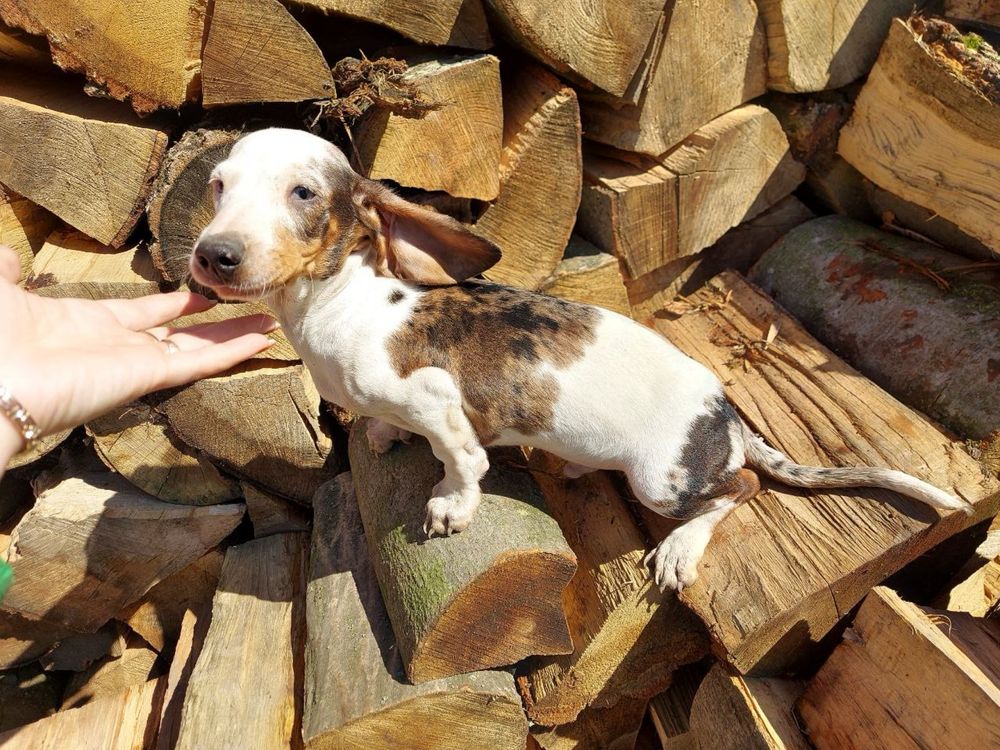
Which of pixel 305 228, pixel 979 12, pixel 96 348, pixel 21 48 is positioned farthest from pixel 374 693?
pixel 979 12

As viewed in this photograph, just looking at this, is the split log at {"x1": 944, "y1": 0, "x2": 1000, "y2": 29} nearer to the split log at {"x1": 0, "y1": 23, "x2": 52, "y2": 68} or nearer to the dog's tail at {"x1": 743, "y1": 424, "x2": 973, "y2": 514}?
the dog's tail at {"x1": 743, "y1": 424, "x2": 973, "y2": 514}

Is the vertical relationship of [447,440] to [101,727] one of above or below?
above

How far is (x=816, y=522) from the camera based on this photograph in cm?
283

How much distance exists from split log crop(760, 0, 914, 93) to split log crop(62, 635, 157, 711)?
488 centimetres

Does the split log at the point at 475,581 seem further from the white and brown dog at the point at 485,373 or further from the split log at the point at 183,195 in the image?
the split log at the point at 183,195

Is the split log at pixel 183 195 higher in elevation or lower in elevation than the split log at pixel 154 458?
higher

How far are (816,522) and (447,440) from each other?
158 centimetres

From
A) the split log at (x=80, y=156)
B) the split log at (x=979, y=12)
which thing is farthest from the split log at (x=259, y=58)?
the split log at (x=979, y=12)

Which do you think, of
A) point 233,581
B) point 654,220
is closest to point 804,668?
point 654,220

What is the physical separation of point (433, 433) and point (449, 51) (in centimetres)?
184

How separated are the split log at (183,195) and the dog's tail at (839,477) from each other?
8.58ft

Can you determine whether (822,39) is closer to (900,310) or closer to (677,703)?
(900,310)

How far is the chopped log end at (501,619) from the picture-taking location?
99.5 inches

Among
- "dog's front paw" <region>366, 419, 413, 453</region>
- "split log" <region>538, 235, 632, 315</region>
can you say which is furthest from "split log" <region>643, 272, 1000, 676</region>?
"dog's front paw" <region>366, 419, 413, 453</region>
